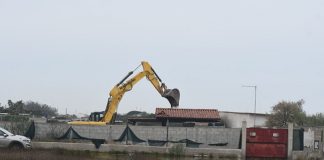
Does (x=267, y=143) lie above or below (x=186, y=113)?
below

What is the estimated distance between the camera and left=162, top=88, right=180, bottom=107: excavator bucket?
150 ft

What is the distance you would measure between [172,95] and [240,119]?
26.0m

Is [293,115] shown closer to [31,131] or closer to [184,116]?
[184,116]

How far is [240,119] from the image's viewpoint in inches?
2753

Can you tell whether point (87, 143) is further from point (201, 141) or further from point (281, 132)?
point (281, 132)

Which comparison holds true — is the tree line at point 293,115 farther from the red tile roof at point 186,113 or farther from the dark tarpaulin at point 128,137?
the dark tarpaulin at point 128,137

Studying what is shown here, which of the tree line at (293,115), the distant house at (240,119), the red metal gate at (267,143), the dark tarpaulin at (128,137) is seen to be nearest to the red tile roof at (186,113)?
the distant house at (240,119)

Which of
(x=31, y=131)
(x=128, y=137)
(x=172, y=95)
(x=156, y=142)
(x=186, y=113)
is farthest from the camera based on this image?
(x=186, y=113)

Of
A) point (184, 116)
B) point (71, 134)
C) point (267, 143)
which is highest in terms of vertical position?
point (184, 116)

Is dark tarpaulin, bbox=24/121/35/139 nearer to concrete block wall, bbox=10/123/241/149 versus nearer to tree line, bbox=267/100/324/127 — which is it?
concrete block wall, bbox=10/123/241/149

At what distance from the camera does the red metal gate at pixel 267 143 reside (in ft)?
120

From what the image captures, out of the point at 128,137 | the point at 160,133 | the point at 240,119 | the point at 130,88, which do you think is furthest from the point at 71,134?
the point at 240,119

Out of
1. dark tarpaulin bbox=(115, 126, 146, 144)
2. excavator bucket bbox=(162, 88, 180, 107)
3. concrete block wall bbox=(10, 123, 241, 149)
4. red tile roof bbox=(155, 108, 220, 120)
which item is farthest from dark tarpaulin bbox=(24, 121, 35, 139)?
red tile roof bbox=(155, 108, 220, 120)

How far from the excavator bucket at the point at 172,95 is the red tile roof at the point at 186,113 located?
32.7 ft
